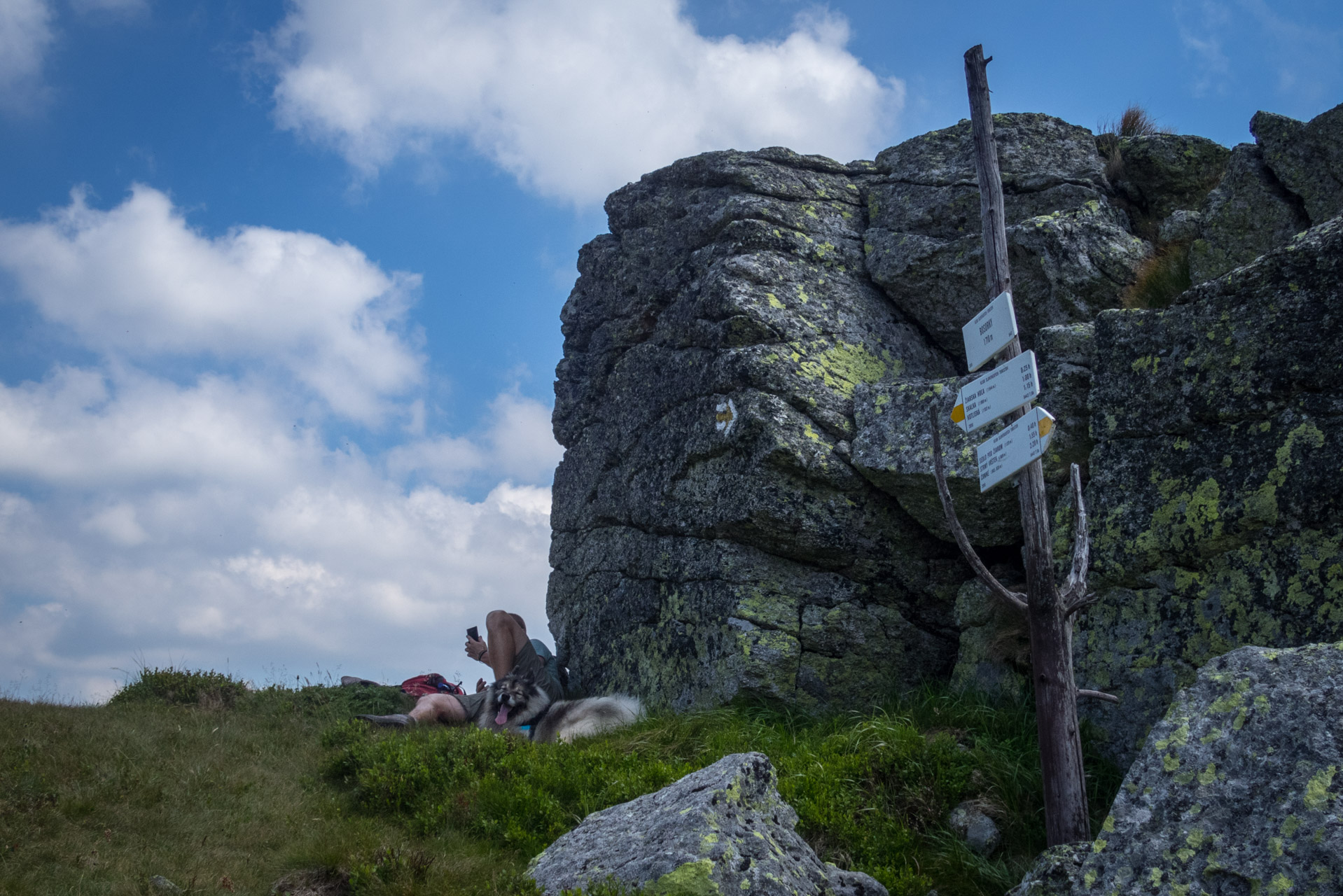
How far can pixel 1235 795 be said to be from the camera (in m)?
4.93

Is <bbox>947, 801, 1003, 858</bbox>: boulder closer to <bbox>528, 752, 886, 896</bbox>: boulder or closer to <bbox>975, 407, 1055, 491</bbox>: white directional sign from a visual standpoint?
<bbox>528, 752, 886, 896</bbox>: boulder

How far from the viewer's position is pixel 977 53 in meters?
8.25

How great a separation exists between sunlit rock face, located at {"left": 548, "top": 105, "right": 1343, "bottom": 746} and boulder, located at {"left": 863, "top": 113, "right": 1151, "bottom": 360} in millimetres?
40

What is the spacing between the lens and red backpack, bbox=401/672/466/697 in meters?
14.1

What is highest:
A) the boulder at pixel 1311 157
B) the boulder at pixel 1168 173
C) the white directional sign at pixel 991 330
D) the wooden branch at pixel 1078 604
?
the boulder at pixel 1168 173

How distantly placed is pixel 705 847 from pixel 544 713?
7068 millimetres

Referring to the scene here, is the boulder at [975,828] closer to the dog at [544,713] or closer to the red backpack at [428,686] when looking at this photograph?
the dog at [544,713]

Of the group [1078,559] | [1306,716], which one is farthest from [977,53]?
[1306,716]

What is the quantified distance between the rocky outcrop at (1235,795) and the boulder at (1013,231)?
Result: 23.6 ft

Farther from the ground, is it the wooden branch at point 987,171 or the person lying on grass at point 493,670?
the wooden branch at point 987,171

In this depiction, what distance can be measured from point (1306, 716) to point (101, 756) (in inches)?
405

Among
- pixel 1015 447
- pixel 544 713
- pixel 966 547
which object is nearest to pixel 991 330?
pixel 1015 447

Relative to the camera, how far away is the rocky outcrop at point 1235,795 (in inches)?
180

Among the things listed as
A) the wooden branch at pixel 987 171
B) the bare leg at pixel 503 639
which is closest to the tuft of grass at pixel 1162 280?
the wooden branch at pixel 987 171
